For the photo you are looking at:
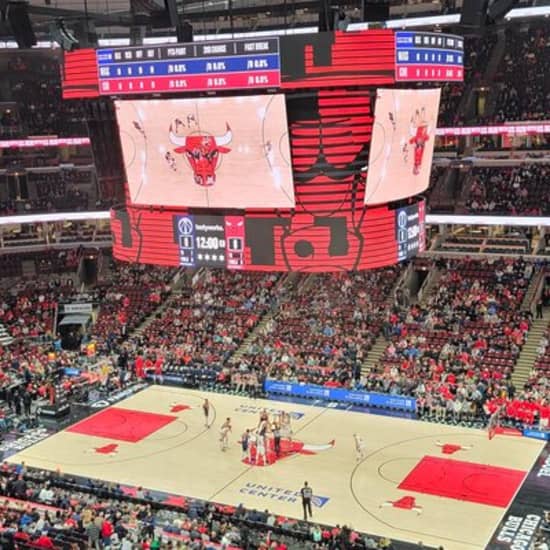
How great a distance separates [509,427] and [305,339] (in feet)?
31.7

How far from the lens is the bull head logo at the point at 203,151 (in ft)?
68.1

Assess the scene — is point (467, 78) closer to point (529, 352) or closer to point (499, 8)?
point (499, 8)

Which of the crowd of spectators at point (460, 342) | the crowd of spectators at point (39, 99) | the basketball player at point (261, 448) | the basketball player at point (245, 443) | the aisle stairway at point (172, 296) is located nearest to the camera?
Answer: the basketball player at point (261, 448)

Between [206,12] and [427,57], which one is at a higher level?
[206,12]

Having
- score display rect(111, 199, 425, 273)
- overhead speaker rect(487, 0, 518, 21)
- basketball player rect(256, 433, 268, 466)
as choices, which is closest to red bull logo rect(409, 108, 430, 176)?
score display rect(111, 199, 425, 273)

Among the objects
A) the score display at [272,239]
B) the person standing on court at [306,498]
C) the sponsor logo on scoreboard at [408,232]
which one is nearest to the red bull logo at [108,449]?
the score display at [272,239]

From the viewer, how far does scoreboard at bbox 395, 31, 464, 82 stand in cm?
1942

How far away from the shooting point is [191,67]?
1998cm

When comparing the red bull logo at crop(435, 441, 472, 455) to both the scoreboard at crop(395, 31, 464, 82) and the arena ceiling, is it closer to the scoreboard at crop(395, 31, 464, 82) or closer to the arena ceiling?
the scoreboard at crop(395, 31, 464, 82)

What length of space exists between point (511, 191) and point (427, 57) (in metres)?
18.3

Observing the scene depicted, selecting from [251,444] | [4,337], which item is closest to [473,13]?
[251,444]

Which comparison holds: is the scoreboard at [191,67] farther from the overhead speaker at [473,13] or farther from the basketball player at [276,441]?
the basketball player at [276,441]

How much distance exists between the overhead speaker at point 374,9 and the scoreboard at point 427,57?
189 cm

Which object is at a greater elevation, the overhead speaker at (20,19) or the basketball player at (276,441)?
the overhead speaker at (20,19)
